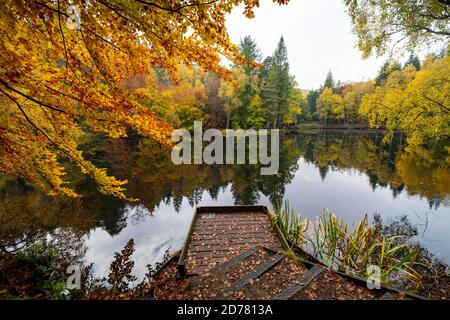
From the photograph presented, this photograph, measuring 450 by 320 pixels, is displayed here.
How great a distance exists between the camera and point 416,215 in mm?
8617

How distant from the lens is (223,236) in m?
5.60

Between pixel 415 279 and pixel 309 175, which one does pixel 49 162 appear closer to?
pixel 415 279

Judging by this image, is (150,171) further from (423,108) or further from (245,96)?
(245,96)

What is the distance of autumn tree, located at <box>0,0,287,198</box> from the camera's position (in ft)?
8.07

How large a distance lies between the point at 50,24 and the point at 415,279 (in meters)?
7.52

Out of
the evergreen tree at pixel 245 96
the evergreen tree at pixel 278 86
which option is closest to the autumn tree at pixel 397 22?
the evergreen tree at pixel 245 96

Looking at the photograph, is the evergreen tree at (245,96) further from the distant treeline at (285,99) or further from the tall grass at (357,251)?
the tall grass at (357,251)

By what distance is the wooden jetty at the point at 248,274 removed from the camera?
3.20m

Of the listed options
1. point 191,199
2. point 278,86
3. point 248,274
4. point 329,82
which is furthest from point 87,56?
point 329,82

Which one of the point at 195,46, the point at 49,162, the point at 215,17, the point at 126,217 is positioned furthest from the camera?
the point at 126,217

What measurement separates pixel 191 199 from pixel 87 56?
8.49 metres

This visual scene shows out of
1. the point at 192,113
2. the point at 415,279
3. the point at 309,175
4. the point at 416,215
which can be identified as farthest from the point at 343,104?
the point at 415,279

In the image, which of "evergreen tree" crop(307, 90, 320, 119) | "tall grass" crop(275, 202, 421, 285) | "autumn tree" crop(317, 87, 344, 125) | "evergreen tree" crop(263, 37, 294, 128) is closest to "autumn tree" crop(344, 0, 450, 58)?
"tall grass" crop(275, 202, 421, 285)

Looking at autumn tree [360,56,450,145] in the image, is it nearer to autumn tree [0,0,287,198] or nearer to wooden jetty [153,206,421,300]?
wooden jetty [153,206,421,300]
